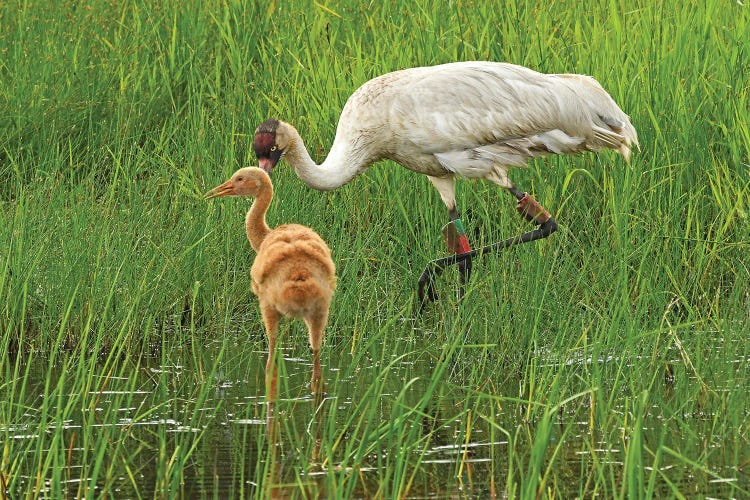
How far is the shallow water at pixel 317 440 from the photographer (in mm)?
4062

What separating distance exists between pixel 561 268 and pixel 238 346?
4.96 ft

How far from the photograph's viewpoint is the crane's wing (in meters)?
6.91

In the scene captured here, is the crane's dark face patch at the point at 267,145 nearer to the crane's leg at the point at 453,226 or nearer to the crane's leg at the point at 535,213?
the crane's leg at the point at 453,226

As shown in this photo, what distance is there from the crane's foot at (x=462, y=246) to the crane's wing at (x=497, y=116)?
265 mm

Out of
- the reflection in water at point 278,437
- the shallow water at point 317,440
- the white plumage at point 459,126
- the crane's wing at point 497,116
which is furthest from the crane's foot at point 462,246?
the reflection in water at point 278,437

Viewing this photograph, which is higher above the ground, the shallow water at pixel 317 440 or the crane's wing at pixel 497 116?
the crane's wing at pixel 497 116

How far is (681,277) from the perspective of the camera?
21.1 ft

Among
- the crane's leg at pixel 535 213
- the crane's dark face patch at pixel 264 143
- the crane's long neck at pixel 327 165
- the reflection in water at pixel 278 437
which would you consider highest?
the crane's dark face patch at pixel 264 143

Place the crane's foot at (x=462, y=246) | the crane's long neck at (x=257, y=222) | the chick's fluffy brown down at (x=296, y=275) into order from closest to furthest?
the chick's fluffy brown down at (x=296, y=275) < the crane's long neck at (x=257, y=222) < the crane's foot at (x=462, y=246)

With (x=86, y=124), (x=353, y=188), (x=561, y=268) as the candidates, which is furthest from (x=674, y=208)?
(x=86, y=124)

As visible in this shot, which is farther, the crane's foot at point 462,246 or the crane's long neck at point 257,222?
the crane's foot at point 462,246

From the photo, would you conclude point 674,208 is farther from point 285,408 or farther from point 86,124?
point 86,124

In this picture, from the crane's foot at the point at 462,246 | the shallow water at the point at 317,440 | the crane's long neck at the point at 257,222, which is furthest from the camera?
the crane's foot at the point at 462,246

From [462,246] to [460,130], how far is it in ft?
1.99
